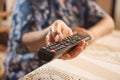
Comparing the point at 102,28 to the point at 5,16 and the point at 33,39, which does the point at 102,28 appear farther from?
the point at 5,16

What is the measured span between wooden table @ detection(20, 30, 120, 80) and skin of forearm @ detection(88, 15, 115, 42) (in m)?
0.14

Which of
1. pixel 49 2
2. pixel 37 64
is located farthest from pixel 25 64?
pixel 49 2

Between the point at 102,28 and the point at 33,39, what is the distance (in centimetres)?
34

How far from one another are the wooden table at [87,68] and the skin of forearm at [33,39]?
85 mm

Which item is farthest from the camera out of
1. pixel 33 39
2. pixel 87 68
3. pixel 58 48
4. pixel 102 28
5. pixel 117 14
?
pixel 117 14

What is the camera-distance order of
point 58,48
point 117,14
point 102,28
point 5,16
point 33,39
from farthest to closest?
point 5,16
point 117,14
point 102,28
point 33,39
point 58,48

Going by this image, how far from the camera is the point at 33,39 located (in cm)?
66

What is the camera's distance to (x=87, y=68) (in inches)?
21.4

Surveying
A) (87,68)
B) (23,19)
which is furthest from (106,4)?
(87,68)

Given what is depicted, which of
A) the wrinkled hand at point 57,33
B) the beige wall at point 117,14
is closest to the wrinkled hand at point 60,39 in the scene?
the wrinkled hand at point 57,33

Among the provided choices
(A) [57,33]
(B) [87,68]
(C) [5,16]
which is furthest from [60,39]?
(C) [5,16]

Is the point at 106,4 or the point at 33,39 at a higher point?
the point at 106,4

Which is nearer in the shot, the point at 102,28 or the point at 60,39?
the point at 60,39

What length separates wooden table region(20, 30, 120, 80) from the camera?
1.61 ft
